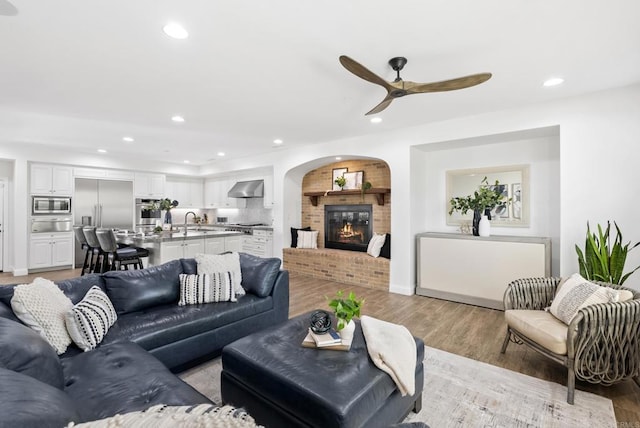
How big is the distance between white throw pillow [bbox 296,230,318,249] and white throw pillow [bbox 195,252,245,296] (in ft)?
10.8

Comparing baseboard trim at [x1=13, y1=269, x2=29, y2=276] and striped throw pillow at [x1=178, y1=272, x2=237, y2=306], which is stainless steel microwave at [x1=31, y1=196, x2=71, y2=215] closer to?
baseboard trim at [x1=13, y1=269, x2=29, y2=276]

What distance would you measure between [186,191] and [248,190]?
2.52m

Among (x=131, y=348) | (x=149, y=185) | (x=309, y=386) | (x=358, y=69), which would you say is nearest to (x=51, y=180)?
(x=149, y=185)

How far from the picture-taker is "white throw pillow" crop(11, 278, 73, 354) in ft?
6.27

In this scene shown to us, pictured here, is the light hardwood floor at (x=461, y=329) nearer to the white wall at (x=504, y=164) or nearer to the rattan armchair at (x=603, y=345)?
the rattan armchair at (x=603, y=345)

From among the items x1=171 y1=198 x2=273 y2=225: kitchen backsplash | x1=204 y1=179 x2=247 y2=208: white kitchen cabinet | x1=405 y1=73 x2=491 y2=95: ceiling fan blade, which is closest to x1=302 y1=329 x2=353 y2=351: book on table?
x1=405 y1=73 x2=491 y2=95: ceiling fan blade

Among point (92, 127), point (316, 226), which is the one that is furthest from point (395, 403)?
point (92, 127)

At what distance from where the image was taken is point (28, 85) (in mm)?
3098

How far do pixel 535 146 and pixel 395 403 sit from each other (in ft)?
13.1

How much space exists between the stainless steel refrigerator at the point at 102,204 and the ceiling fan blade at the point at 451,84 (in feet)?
23.6

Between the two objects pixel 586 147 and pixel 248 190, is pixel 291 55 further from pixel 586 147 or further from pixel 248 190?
pixel 248 190

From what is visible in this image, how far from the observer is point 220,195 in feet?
28.8

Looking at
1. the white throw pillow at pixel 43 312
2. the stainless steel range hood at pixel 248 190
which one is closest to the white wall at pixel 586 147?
the stainless steel range hood at pixel 248 190

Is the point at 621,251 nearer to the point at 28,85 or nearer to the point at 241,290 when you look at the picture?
the point at 241,290
